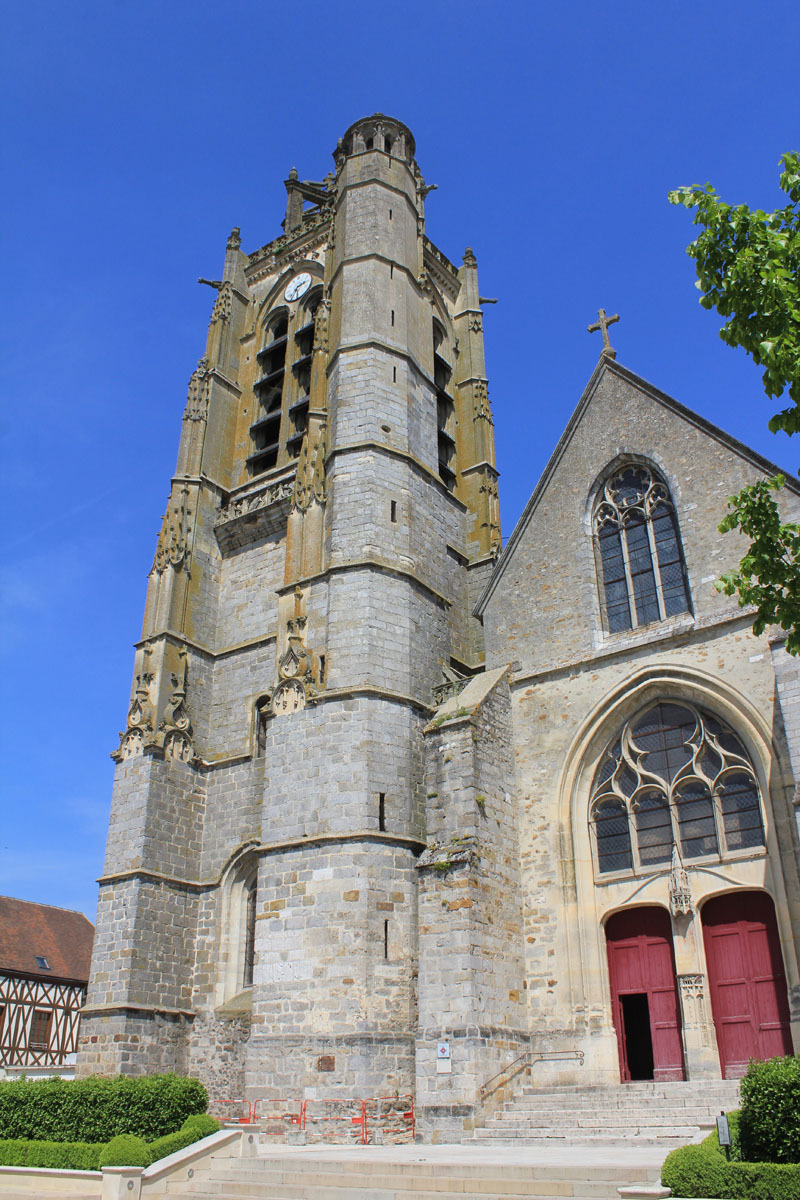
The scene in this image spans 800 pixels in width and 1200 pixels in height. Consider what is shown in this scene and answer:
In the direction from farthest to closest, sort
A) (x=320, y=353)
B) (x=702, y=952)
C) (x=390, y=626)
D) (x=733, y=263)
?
(x=320, y=353)
(x=390, y=626)
(x=702, y=952)
(x=733, y=263)

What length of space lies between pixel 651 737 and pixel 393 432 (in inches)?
307

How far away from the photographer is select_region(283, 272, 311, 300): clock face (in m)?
25.0

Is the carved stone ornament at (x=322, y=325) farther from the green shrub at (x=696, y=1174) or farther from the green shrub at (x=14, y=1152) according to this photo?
the green shrub at (x=696, y=1174)

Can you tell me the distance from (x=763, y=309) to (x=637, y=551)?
26.1 feet

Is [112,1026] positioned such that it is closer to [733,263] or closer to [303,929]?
[303,929]

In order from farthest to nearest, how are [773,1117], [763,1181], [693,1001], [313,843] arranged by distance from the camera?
1. [313,843]
2. [693,1001]
3. [773,1117]
4. [763,1181]

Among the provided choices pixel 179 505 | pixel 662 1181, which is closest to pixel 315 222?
pixel 179 505

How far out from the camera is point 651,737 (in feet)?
48.4

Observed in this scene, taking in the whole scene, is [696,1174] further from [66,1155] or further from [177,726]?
[177,726]

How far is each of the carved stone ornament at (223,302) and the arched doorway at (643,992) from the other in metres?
18.1

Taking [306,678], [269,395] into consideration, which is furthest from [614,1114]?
[269,395]

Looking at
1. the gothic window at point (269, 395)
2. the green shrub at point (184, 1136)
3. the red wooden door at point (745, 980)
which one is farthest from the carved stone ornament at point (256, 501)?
the green shrub at point (184, 1136)

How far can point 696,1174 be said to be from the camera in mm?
7262

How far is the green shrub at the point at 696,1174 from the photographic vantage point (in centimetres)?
713
